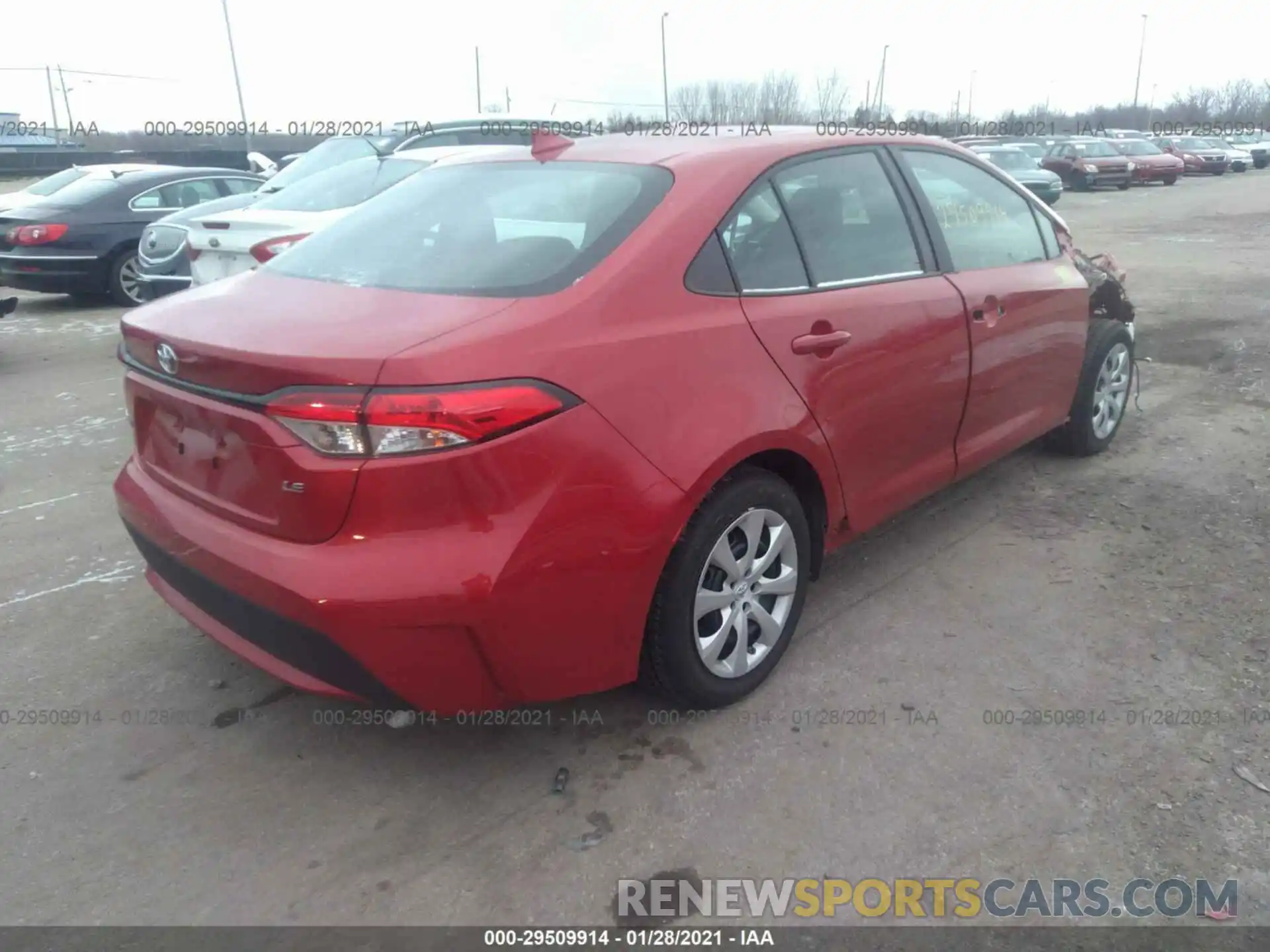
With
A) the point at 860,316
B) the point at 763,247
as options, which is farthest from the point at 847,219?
the point at 763,247

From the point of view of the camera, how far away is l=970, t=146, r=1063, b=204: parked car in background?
62.6ft

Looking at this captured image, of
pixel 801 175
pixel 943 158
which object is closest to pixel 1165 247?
pixel 943 158

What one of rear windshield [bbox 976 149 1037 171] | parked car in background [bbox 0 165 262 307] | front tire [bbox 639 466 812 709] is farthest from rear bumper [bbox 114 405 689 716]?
rear windshield [bbox 976 149 1037 171]

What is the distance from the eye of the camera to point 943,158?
12.8 feet

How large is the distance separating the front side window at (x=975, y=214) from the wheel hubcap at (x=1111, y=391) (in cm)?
91

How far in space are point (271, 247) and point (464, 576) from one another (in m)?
4.88

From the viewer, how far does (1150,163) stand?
29.5 m

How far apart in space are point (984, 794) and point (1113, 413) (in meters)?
3.18

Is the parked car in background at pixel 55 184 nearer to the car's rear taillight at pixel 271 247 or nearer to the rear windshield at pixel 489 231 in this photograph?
the car's rear taillight at pixel 271 247

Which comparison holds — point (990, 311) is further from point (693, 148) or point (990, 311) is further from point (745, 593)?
point (745, 593)

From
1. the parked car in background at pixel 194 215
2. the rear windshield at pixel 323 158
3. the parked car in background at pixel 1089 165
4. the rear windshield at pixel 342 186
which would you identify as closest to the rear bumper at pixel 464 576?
the rear windshield at pixel 342 186

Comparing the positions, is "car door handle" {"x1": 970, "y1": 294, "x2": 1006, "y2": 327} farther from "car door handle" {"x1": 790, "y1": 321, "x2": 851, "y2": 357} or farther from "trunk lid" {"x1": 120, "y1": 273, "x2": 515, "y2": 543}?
"trunk lid" {"x1": 120, "y1": 273, "x2": 515, "y2": 543}

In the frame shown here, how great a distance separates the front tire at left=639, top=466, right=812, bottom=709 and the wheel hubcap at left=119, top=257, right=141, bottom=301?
9.12m
